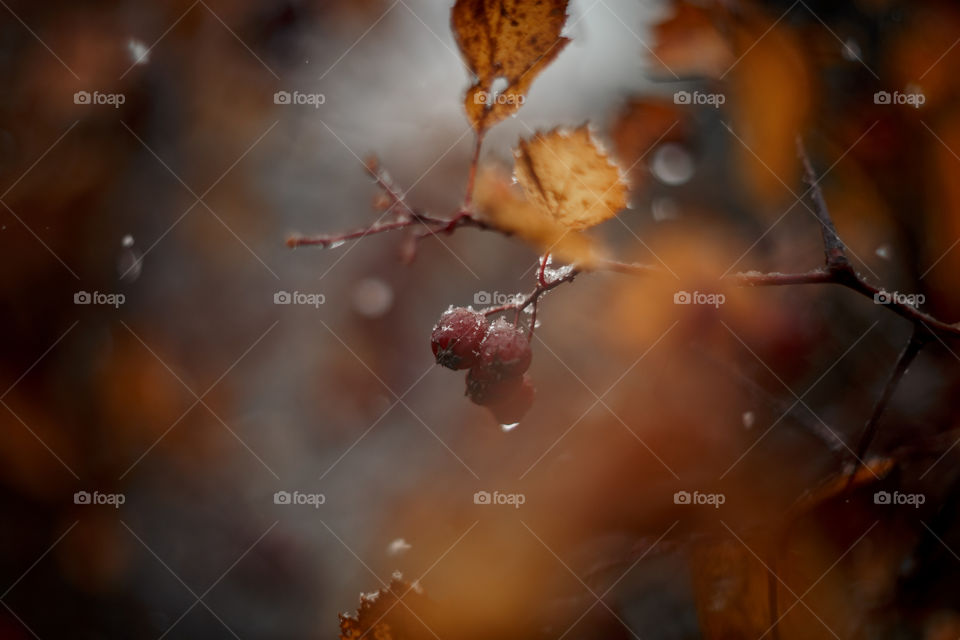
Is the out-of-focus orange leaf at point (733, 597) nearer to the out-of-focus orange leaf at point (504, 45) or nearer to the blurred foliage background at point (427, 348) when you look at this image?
the blurred foliage background at point (427, 348)

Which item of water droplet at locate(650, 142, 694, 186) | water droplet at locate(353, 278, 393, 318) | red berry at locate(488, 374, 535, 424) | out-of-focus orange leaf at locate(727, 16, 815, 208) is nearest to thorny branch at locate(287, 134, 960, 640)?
red berry at locate(488, 374, 535, 424)

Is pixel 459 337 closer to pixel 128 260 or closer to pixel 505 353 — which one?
pixel 505 353

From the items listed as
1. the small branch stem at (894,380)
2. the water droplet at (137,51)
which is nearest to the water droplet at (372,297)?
the water droplet at (137,51)

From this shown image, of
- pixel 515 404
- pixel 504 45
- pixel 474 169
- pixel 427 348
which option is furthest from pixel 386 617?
pixel 427 348

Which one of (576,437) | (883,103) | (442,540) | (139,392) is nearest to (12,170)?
(139,392)

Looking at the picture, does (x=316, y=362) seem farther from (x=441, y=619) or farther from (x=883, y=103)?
(x=883, y=103)

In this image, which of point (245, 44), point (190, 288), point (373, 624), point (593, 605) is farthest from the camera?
point (190, 288)
